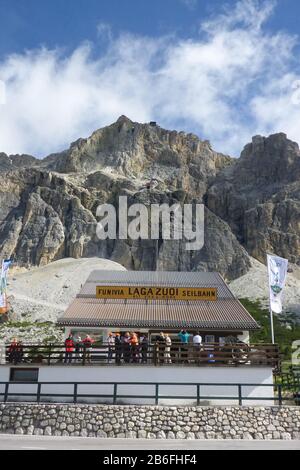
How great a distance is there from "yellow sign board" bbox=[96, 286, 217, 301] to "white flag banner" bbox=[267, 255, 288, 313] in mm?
6496

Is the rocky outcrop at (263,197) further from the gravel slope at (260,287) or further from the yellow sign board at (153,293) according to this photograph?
the yellow sign board at (153,293)

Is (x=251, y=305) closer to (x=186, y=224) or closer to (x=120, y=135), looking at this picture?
(x=186, y=224)

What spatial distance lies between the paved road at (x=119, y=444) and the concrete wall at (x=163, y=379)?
412cm

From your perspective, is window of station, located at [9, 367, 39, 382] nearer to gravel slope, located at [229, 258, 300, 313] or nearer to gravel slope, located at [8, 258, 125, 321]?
gravel slope, located at [8, 258, 125, 321]

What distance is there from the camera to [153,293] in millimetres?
34688

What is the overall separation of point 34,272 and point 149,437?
103 meters

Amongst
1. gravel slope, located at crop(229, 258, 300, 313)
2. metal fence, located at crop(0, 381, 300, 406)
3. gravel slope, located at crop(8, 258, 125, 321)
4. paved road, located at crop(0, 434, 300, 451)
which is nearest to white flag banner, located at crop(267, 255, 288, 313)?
metal fence, located at crop(0, 381, 300, 406)

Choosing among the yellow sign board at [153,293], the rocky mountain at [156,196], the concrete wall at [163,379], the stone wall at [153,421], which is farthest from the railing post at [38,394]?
the rocky mountain at [156,196]

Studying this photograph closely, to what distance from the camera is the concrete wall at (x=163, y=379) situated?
2272 cm

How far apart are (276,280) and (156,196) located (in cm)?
11764

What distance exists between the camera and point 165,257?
5197 inches

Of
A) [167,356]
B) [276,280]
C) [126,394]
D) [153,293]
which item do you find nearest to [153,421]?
[126,394]

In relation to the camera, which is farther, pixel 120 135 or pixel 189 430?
pixel 120 135
